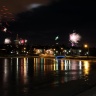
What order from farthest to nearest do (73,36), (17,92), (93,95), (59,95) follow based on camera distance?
(73,36) → (17,92) → (59,95) → (93,95)

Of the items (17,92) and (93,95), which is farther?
(17,92)

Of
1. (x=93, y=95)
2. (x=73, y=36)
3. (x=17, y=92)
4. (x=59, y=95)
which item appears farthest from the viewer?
(x=73, y=36)

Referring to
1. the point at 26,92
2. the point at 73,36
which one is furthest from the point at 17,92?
the point at 73,36

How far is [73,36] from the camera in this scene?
10894 centimetres

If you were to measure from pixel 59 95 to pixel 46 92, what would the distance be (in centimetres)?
127

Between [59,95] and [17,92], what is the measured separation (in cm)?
234

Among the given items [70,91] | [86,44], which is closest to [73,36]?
[86,44]

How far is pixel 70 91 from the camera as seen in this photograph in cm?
1753

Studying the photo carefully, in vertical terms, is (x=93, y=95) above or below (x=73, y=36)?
below

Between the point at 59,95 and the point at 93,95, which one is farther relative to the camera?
the point at 59,95

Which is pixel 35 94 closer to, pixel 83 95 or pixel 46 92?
pixel 46 92

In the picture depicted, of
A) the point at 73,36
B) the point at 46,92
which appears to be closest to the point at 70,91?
the point at 46,92

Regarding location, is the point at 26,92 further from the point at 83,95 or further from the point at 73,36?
the point at 73,36

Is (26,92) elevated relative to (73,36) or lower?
lower
